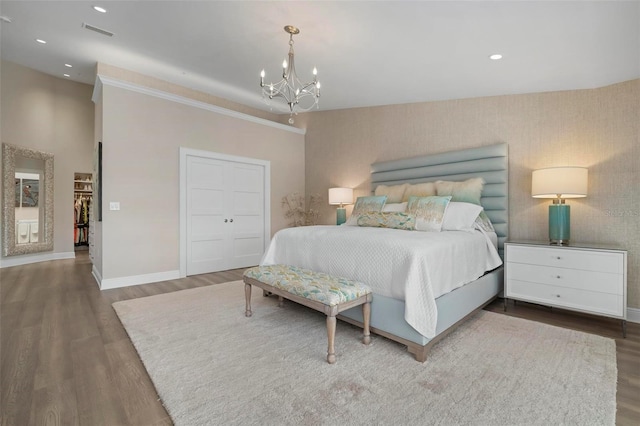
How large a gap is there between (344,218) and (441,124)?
2.09 meters

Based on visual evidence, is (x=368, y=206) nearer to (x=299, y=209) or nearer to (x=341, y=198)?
(x=341, y=198)

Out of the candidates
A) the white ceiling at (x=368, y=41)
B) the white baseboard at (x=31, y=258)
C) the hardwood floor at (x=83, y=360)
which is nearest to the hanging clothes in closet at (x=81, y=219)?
the white baseboard at (x=31, y=258)

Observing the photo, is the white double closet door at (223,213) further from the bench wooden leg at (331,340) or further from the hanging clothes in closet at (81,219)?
the hanging clothes in closet at (81,219)

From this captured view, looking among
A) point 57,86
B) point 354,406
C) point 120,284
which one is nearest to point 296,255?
point 354,406

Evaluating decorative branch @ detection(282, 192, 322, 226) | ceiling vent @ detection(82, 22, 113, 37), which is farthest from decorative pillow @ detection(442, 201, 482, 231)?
ceiling vent @ detection(82, 22, 113, 37)

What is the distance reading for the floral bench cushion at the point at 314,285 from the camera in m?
1.94

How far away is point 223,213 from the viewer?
485cm

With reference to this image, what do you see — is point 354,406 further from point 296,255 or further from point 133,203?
point 133,203

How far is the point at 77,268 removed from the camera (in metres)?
5.10

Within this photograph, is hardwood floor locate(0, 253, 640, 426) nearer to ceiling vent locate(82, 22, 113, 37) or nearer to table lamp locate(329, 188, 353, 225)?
table lamp locate(329, 188, 353, 225)

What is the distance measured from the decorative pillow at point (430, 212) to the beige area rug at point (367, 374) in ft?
3.21

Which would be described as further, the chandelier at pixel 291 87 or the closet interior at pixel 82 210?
the closet interior at pixel 82 210

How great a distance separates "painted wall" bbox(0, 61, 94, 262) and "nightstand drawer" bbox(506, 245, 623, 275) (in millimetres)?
7949

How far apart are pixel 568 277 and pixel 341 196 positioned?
312cm
